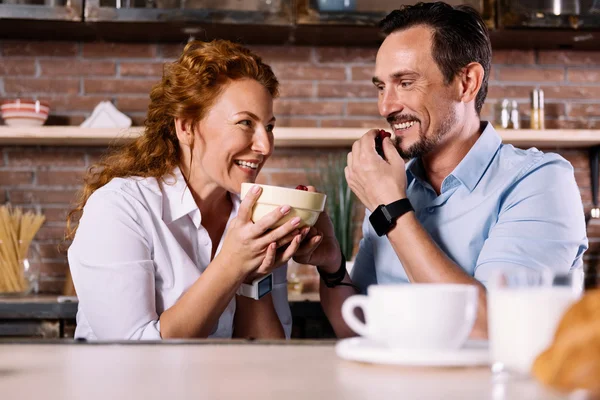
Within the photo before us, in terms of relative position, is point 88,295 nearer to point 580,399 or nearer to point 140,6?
point 580,399

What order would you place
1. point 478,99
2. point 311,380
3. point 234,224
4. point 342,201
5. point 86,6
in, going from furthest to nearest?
point 342,201
point 86,6
point 478,99
point 234,224
point 311,380

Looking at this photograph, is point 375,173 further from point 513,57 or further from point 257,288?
point 513,57

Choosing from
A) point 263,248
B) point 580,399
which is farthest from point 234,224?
point 580,399

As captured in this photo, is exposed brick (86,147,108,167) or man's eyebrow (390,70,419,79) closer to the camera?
man's eyebrow (390,70,419,79)

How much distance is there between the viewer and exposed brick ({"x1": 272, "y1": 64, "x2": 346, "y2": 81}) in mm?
3072

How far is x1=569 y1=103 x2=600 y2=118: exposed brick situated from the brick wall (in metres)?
0.37

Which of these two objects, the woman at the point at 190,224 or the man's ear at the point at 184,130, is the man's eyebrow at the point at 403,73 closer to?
the woman at the point at 190,224

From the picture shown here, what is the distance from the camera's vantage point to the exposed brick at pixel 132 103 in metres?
3.03

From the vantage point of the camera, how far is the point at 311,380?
614mm

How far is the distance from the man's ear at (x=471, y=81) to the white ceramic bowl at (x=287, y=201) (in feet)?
2.15

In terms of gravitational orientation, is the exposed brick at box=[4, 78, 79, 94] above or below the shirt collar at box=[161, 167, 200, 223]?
above

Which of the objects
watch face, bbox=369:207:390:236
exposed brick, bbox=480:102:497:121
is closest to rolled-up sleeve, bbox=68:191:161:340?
watch face, bbox=369:207:390:236

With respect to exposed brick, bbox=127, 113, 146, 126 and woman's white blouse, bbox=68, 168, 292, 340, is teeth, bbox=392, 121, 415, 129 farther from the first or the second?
exposed brick, bbox=127, 113, 146, 126

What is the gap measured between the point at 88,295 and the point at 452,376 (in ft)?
3.27
